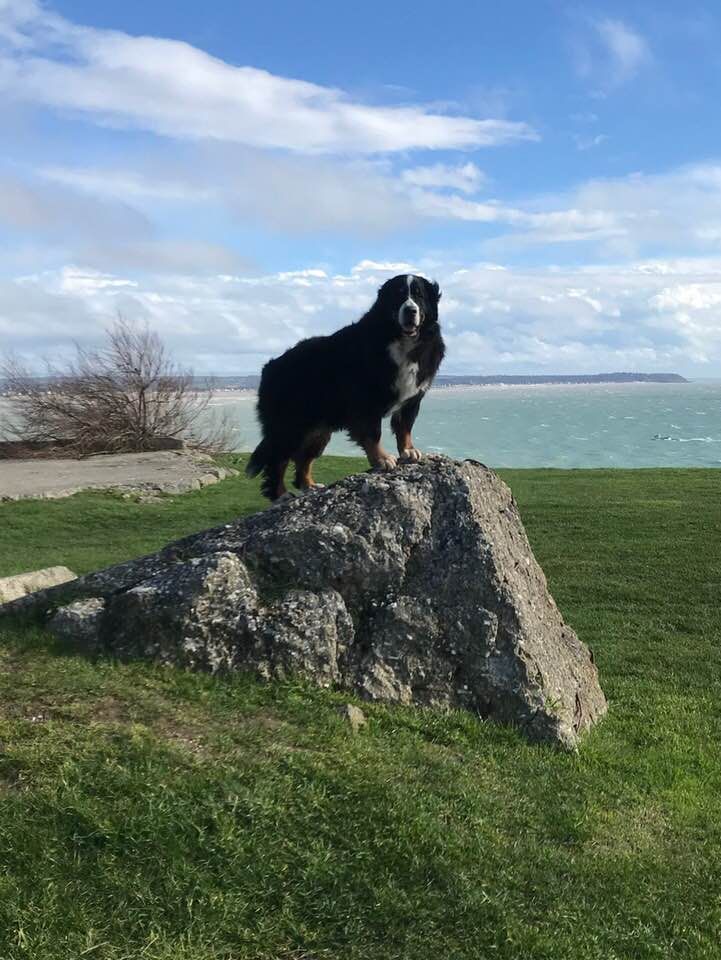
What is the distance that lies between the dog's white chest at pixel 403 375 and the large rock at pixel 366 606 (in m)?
0.84

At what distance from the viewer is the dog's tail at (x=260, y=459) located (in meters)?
7.40

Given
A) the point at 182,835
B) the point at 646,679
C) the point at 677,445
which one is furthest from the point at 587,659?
the point at 677,445

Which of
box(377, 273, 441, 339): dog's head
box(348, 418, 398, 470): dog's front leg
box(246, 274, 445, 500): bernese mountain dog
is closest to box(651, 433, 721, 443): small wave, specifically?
box(246, 274, 445, 500): bernese mountain dog

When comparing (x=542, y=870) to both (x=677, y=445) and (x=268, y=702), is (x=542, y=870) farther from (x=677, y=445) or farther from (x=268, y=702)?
(x=677, y=445)

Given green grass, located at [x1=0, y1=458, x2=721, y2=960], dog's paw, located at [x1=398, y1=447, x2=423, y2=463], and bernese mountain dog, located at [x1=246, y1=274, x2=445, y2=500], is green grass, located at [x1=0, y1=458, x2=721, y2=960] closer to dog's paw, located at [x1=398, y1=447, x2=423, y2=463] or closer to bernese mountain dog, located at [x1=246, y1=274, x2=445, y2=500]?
dog's paw, located at [x1=398, y1=447, x2=423, y2=463]

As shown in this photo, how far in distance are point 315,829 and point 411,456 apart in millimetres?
3264

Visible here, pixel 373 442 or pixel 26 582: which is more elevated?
pixel 373 442

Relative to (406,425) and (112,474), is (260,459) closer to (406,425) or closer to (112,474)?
(406,425)

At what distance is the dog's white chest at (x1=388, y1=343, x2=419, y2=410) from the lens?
6.26 metres

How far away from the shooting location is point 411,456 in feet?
20.9

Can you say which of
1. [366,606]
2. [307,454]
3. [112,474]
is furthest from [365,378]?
[112,474]

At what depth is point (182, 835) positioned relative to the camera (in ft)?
11.3

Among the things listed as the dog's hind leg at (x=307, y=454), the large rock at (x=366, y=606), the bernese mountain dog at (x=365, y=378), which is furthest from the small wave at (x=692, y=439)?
the large rock at (x=366, y=606)

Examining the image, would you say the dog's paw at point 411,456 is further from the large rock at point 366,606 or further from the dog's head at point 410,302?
the dog's head at point 410,302
